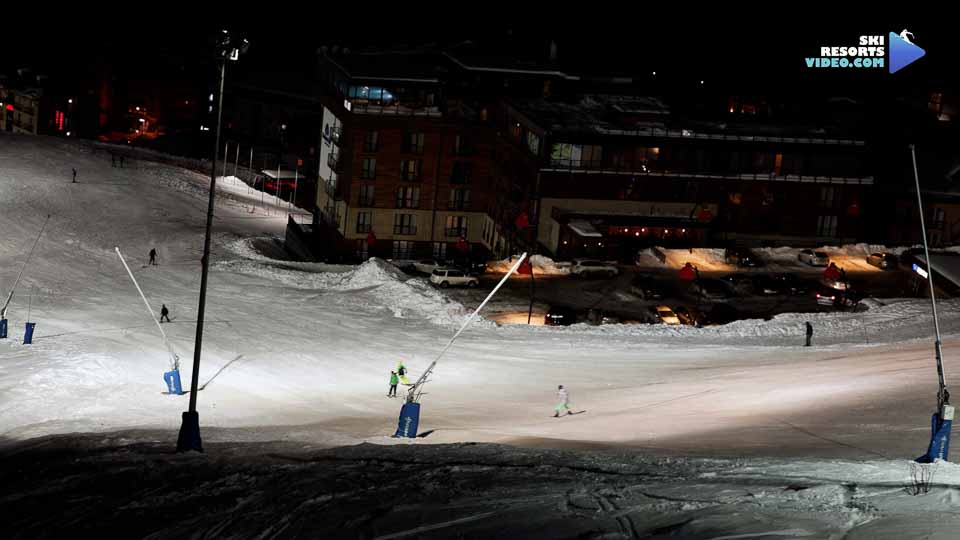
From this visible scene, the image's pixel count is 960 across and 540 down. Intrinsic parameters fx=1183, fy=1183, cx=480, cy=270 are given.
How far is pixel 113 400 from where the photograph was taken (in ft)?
119

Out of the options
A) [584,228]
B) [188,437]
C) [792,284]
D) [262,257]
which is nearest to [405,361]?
[188,437]

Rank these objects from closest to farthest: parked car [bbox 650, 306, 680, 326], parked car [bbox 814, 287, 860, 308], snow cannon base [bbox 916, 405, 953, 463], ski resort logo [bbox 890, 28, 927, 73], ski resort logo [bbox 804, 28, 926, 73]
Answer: snow cannon base [bbox 916, 405, 953, 463] → parked car [bbox 650, 306, 680, 326] → parked car [bbox 814, 287, 860, 308] → ski resort logo [bbox 804, 28, 926, 73] → ski resort logo [bbox 890, 28, 927, 73]

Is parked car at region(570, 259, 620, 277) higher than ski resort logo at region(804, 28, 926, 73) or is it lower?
lower

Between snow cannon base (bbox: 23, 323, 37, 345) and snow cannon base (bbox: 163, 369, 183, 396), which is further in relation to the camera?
snow cannon base (bbox: 23, 323, 37, 345)

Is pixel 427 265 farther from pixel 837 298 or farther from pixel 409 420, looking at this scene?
pixel 409 420

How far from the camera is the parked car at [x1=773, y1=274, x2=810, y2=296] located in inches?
2327

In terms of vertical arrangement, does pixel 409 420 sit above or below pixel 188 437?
above

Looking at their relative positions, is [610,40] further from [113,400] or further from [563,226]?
[113,400]

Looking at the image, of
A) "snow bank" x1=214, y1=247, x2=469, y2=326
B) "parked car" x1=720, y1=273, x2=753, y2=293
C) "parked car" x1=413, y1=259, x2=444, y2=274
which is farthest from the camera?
"parked car" x1=413, y1=259, x2=444, y2=274

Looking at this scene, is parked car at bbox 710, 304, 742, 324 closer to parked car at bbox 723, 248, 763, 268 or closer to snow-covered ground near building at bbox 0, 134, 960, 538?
snow-covered ground near building at bbox 0, 134, 960, 538

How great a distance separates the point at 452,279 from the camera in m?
59.2

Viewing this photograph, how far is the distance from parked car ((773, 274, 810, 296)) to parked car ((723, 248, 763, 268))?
392 centimetres

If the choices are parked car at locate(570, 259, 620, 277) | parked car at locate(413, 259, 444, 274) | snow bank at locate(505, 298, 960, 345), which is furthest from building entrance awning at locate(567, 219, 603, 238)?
snow bank at locate(505, 298, 960, 345)

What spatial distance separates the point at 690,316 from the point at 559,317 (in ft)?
19.5
